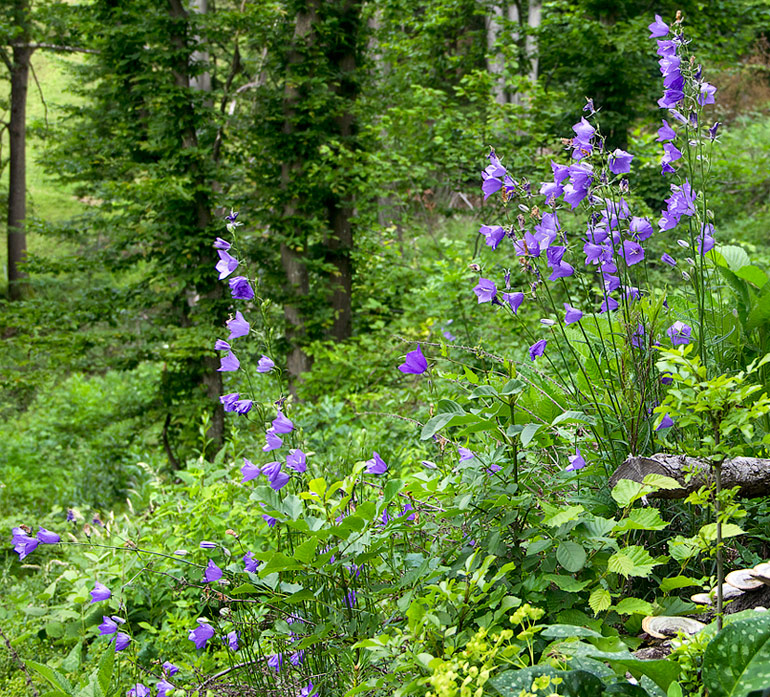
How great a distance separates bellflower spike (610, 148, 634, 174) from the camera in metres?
1.79

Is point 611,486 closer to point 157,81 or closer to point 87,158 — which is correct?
point 157,81

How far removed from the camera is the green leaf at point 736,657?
104cm

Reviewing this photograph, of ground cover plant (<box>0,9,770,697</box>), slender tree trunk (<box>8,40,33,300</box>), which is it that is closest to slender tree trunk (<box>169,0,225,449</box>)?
ground cover plant (<box>0,9,770,697</box>)

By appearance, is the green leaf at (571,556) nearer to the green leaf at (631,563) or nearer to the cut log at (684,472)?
the green leaf at (631,563)

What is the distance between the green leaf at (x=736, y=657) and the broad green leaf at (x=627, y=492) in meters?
0.32

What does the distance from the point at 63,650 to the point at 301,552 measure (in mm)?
2135

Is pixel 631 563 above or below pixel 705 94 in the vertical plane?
below

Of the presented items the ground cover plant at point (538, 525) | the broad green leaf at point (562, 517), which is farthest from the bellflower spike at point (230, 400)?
the broad green leaf at point (562, 517)

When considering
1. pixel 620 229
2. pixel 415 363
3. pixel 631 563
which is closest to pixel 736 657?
pixel 631 563

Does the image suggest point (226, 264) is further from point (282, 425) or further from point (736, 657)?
point (736, 657)

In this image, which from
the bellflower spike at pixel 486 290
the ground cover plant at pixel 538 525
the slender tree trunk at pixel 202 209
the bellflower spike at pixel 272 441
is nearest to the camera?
the ground cover plant at pixel 538 525

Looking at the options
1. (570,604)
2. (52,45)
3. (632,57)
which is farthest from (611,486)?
(52,45)

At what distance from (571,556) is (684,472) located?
1.08 feet

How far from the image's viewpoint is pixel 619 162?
1813mm
